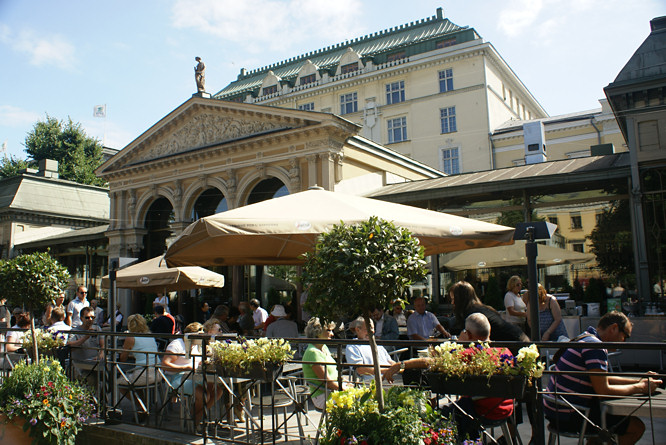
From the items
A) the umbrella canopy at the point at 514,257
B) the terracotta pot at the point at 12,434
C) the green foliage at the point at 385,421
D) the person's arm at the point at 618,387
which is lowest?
the terracotta pot at the point at 12,434

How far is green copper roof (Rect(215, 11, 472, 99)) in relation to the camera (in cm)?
3684

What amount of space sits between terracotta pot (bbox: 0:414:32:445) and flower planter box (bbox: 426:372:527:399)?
5.17m

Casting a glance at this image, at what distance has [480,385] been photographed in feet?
12.5

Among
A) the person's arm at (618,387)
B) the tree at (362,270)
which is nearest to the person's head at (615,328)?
the person's arm at (618,387)

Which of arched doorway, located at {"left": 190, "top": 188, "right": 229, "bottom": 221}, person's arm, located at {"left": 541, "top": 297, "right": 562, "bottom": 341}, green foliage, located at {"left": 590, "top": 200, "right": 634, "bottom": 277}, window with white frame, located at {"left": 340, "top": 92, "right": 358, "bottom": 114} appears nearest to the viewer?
person's arm, located at {"left": 541, "top": 297, "right": 562, "bottom": 341}

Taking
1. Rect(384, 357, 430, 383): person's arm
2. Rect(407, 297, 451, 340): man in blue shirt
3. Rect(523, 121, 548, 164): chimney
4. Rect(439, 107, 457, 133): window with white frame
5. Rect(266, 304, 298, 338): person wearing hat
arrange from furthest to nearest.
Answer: Rect(439, 107, 457, 133): window with white frame, Rect(523, 121, 548, 164): chimney, Rect(266, 304, 298, 338): person wearing hat, Rect(407, 297, 451, 340): man in blue shirt, Rect(384, 357, 430, 383): person's arm

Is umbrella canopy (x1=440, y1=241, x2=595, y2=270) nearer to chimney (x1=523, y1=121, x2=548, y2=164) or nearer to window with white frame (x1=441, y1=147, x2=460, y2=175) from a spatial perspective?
chimney (x1=523, y1=121, x2=548, y2=164)

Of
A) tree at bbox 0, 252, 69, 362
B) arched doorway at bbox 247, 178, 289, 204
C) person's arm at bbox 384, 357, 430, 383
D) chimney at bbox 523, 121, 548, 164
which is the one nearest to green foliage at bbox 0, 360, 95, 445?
tree at bbox 0, 252, 69, 362

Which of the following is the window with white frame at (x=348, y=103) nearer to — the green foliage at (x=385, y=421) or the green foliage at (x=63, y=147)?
the green foliage at (x=63, y=147)

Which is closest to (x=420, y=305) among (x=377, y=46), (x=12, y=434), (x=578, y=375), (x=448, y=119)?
(x=578, y=375)

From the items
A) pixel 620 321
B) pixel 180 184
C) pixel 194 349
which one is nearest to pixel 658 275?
pixel 620 321

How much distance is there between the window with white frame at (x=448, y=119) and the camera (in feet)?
116

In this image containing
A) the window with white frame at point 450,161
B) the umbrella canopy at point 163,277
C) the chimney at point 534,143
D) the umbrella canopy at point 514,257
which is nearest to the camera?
the umbrella canopy at point 163,277

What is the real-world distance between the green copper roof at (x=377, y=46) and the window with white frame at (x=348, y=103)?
242 centimetres
